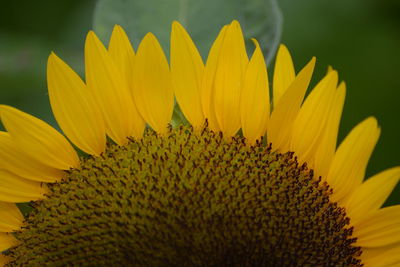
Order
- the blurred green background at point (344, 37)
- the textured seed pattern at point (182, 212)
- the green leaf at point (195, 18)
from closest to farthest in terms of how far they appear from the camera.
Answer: the textured seed pattern at point (182, 212), the green leaf at point (195, 18), the blurred green background at point (344, 37)

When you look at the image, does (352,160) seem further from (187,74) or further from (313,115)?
(187,74)

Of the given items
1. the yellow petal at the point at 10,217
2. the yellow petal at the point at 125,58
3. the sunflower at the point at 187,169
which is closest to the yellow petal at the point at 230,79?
the sunflower at the point at 187,169

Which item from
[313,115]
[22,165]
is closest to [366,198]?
[313,115]

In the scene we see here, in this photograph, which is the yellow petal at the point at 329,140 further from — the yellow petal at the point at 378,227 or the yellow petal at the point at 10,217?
the yellow petal at the point at 10,217

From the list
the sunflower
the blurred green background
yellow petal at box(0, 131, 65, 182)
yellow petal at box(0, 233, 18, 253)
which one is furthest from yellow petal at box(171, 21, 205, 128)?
the blurred green background

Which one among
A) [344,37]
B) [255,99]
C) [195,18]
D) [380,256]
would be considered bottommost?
[380,256]

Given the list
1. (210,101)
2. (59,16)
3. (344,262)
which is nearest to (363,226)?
(344,262)
